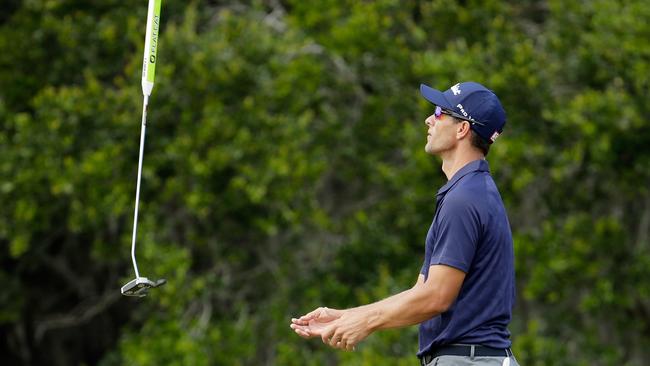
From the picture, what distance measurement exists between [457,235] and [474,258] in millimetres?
145

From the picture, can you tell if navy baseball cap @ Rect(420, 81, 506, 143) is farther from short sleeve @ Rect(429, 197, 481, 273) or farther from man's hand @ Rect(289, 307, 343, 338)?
man's hand @ Rect(289, 307, 343, 338)

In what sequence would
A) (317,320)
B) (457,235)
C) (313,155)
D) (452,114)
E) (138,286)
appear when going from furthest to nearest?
1. (313,155)
2. (138,286)
3. (452,114)
4. (317,320)
5. (457,235)

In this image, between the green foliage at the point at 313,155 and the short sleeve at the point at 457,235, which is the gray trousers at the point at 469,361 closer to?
the short sleeve at the point at 457,235

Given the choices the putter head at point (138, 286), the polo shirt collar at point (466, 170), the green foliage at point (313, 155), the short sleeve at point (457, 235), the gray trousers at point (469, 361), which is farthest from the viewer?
the green foliage at point (313, 155)

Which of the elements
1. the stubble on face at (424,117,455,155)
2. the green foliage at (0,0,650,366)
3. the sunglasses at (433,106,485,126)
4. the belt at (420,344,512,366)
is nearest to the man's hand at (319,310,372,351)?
the belt at (420,344,512,366)

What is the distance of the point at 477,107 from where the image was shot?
13.3 ft

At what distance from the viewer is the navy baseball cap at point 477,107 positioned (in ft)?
13.2

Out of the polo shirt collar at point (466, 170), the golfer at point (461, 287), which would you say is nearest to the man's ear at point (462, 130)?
the golfer at point (461, 287)

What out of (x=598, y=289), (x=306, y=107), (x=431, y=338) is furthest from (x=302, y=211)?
(x=431, y=338)

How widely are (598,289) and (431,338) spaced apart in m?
6.51

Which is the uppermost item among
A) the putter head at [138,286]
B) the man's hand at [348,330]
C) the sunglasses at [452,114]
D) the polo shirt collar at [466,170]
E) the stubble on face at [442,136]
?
the sunglasses at [452,114]

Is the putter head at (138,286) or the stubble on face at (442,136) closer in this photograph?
the stubble on face at (442,136)

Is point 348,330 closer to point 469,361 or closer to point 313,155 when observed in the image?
point 469,361

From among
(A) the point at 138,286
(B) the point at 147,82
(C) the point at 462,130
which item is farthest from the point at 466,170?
(B) the point at 147,82
